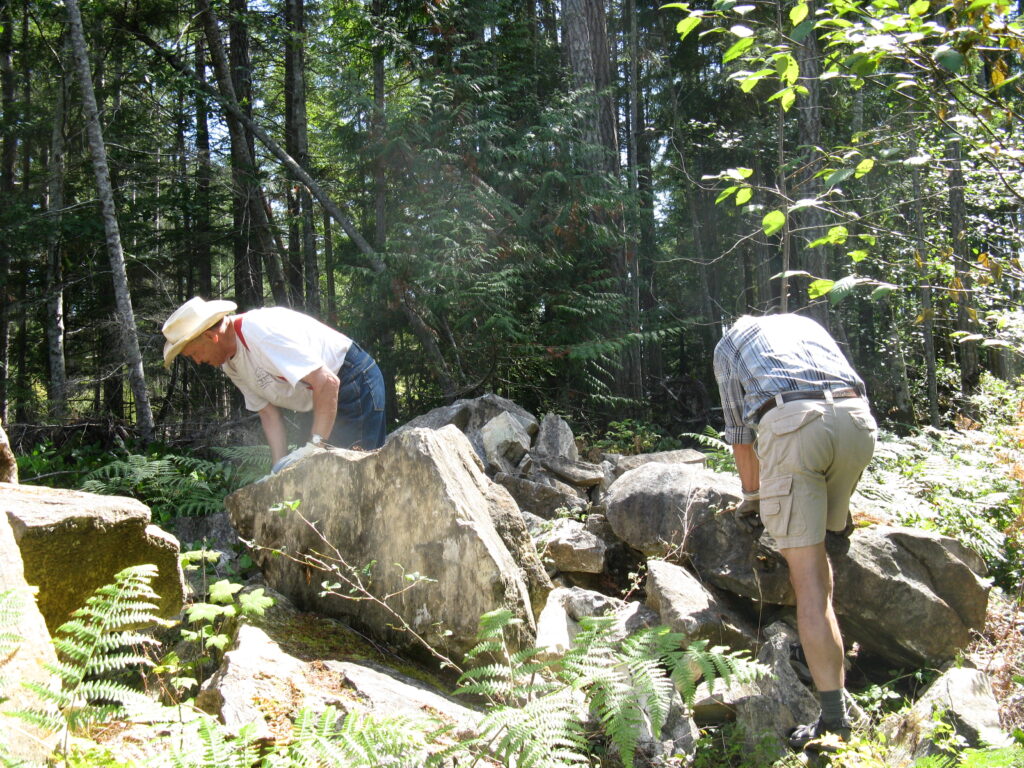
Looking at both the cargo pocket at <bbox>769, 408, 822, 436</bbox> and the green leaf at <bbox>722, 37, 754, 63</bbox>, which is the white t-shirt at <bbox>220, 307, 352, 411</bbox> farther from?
the green leaf at <bbox>722, 37, 754, 63</bbox>

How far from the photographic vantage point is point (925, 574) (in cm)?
411

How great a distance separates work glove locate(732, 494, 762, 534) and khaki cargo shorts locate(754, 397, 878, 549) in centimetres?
61

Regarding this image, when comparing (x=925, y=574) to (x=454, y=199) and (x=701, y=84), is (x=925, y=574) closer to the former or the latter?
(x=454, y=199)

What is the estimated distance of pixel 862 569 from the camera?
13.0ft

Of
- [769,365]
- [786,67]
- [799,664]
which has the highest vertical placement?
[786,67]

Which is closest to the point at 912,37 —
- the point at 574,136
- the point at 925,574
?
the point at 925,574

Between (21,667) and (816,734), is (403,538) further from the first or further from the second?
(816,734)

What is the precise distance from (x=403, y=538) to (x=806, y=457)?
2.05m

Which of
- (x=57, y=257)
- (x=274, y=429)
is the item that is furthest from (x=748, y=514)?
(x=57, y=257)

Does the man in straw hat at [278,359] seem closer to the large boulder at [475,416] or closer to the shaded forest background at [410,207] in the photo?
the large boulder at [475,416]

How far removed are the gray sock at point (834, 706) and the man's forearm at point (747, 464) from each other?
1.10m

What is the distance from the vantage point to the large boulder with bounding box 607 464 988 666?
3.94 meters

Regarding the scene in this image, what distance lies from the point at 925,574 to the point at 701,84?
18241 mm

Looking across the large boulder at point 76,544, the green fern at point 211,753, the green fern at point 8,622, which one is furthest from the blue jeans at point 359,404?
the green fern at point 211,753
